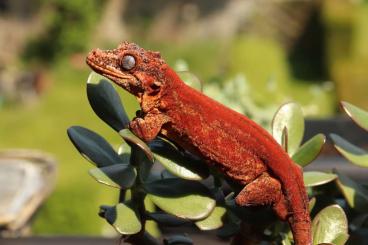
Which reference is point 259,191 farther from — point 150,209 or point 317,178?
point 150,209

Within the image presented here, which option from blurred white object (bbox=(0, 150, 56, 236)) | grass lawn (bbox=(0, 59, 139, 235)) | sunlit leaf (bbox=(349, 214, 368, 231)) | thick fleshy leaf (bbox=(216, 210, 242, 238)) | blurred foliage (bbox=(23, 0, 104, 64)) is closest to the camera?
thick fleshy leaf (bbox=(216, 210, 242, 238))

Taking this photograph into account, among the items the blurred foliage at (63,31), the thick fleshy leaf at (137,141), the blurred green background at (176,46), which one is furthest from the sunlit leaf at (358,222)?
the blurred foliage at (63,31)

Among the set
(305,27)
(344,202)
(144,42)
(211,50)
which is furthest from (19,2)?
(344,202)

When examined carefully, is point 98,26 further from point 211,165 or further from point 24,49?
point 211,165

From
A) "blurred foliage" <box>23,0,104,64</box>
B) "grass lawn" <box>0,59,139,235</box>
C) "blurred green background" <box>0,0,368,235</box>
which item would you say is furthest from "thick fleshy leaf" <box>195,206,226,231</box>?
"blurred foliage" <box>23,0,104,64</box>

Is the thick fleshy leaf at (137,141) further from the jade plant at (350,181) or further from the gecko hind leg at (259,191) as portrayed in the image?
the jade plant at (350,181)

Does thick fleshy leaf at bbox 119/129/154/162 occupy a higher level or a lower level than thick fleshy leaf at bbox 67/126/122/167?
higher

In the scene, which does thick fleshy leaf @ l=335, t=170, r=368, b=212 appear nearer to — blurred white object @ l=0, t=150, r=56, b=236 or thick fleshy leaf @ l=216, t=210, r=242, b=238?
thick fleshy leaf @ l=216, t=210, r=242, b=238

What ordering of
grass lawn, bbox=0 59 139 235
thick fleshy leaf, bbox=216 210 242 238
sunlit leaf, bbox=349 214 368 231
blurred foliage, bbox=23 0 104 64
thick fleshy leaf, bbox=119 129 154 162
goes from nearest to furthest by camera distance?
thick fleshy leaf, bbox=119 129 154 162, thick fleshy leaf, bbox=216 210 242 238, sunlit leaf, bbox=349 214 368 231, grass lawn, bbox=0 59 139 235, blurred foliage, bbox=23 0 104 64
